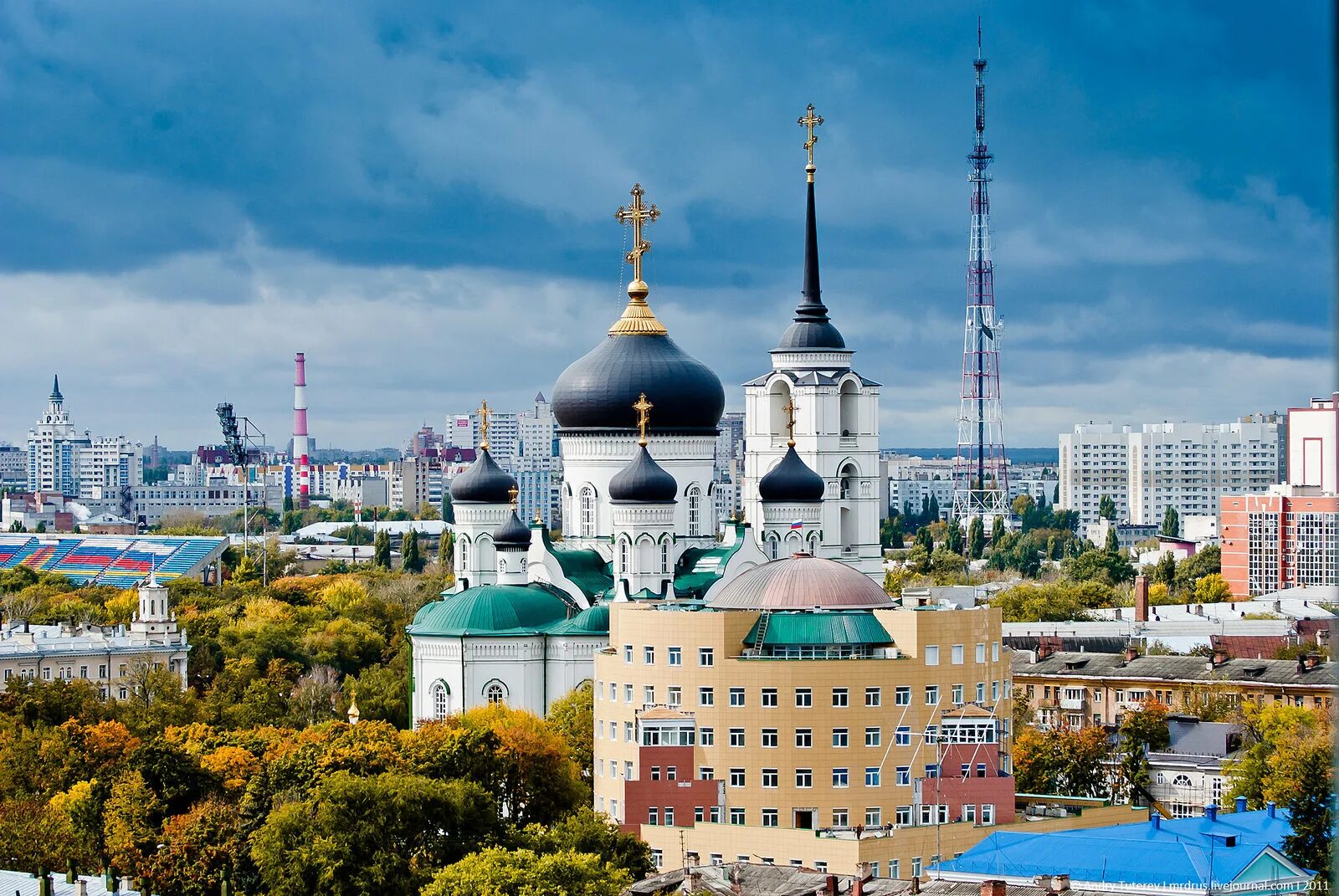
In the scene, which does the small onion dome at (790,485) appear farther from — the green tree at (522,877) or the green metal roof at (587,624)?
the green tree at (522,877)

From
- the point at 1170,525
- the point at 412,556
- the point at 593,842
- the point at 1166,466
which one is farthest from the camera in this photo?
the point at 1166,466

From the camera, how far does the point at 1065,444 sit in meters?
160

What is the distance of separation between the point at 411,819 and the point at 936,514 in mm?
121607

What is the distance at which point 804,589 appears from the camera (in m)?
41.0

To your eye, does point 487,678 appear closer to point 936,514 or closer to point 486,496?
point 486,496

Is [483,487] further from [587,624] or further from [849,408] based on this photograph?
[849,408]

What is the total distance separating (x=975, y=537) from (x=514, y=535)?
191 feet

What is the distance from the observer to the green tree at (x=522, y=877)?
31734 millimetres

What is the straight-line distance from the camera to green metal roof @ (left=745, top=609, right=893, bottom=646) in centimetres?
3959

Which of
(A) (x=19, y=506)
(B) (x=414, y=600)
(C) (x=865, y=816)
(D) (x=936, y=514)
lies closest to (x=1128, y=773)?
(C) (x=865, y=816)

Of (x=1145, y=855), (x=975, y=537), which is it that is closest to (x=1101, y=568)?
(x=975, y=537)

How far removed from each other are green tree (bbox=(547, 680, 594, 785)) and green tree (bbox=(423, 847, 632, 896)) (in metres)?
10.8

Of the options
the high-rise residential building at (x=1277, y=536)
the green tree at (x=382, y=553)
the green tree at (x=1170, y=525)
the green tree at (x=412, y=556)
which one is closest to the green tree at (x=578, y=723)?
the high-rise residential building at (x=1277, y=536)

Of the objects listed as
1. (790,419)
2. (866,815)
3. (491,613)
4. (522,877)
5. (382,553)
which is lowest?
(866,815)
